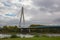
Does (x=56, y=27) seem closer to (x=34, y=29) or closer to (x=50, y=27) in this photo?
(x=50, y=27)

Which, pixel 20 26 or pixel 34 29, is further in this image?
pixel 34 29

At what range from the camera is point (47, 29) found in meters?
52.6

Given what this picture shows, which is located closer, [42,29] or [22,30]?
[22,30]

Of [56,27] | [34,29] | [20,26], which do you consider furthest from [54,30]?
[20,26]

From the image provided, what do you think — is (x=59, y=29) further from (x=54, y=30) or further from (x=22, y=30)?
(x=22, y=30)

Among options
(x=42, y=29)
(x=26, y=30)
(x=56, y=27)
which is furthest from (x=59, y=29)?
(x=26, y=30)

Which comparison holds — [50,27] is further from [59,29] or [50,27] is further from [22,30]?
[22,30]

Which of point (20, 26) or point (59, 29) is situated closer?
point (20, 26)

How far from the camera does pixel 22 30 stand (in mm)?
48469

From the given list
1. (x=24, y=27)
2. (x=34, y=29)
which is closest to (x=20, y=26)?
(x=24, y=27)

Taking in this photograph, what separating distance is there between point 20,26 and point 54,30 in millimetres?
10514

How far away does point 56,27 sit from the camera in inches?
2060

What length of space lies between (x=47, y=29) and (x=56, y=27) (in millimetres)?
2798

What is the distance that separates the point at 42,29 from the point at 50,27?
258cm
